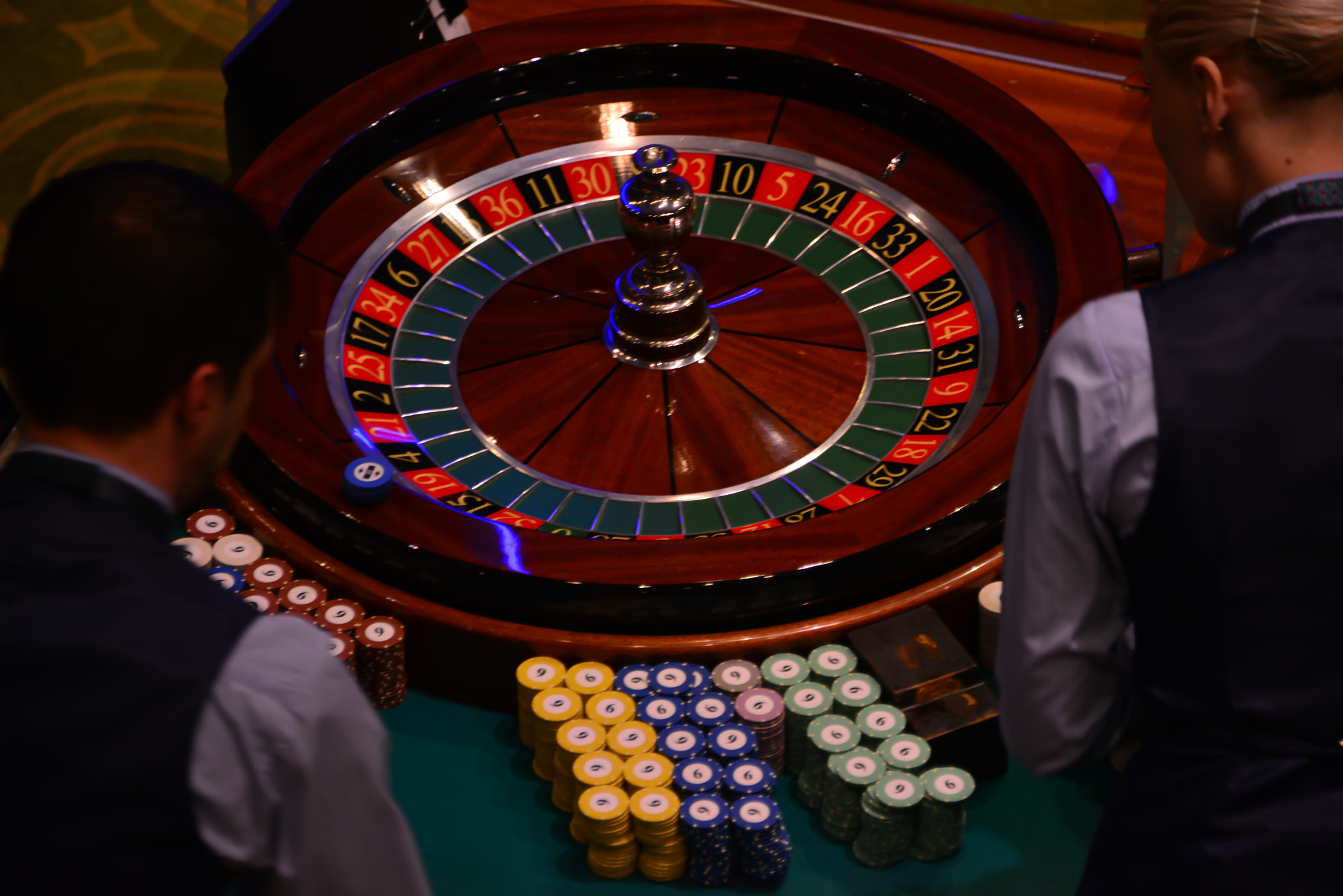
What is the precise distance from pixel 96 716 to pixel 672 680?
1.34m

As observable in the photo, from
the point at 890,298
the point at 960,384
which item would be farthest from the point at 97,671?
the point at 890,298

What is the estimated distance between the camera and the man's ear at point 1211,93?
64.6 inches

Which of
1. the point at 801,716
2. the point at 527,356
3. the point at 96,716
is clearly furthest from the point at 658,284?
the point at 96,716

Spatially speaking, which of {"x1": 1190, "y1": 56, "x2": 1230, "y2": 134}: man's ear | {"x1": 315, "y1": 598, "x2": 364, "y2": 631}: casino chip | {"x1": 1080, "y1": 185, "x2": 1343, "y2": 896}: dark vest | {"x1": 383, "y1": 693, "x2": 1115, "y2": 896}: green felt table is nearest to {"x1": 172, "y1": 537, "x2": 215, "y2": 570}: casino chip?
{"x1": 315, "y1": 598, "x2": 364, "y2": 631}: casino chip

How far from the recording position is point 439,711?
267cm

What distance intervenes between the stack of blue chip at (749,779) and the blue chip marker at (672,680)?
17 cm

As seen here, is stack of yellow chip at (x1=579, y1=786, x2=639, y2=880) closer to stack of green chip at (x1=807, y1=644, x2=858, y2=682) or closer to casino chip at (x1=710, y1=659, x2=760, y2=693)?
casino chip at (x1=710, y1=659, x2=760, y2=693)

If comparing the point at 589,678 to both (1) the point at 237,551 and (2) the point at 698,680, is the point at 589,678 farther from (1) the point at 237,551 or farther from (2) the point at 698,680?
(1) the point at 237,551

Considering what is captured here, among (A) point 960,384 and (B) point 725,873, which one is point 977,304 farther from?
(B) point 725,873

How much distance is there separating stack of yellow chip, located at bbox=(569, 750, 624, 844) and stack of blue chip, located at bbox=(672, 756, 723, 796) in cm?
10

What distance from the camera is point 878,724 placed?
2.47m

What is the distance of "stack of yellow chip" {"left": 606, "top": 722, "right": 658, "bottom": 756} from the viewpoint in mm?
2439

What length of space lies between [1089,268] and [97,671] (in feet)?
8.01

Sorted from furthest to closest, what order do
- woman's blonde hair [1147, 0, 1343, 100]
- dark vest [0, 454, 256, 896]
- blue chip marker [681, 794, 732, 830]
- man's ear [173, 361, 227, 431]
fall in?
blue chip marker [681, 794, 732, 830], woman's blonde hair [1147, 0, 1343, 100], man's ear [173, 361, 227, 431], dark vest [0, 454, 256, 896]
